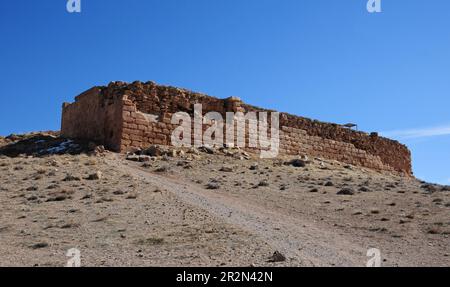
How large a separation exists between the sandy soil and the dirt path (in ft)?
0.09

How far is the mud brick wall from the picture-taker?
19141 mm

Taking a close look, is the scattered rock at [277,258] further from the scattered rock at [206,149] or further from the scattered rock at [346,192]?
the scattered rock at [206,149]

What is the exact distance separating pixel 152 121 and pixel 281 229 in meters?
11.0

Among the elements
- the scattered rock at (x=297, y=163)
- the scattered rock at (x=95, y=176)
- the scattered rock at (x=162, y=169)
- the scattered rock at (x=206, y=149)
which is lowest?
the scattered rock at (x=95, y=176)

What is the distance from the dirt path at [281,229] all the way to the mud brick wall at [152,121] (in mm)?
5117

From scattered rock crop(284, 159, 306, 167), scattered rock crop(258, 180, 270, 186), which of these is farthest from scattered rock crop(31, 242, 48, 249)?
scattered rock crop(284, 159, 306, 167)

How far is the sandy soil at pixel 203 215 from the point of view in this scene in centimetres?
795

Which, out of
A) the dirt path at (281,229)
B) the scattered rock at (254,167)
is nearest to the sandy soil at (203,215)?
the dirt path at (281,229)

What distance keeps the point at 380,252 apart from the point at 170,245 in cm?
367

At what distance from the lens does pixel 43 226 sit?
32.1 feet

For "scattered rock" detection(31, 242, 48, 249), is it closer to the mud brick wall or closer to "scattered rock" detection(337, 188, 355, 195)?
"scattered rock" detection(337, 188, 355, 195)
